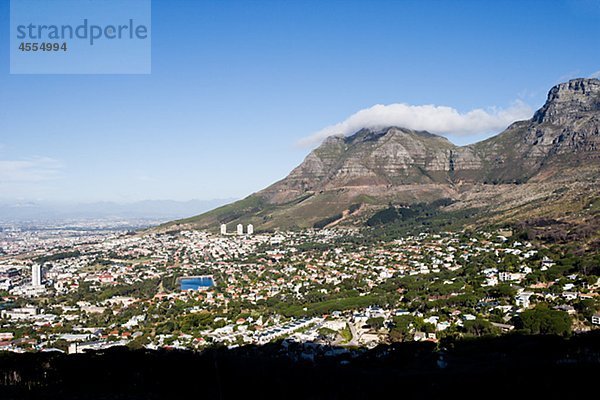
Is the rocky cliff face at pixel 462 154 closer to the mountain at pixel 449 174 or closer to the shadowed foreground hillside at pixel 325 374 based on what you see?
the mountain at pixel 449 174

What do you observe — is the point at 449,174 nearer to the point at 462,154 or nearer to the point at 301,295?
the point at 462,154

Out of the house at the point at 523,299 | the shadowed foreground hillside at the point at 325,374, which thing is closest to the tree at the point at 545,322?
the shadowed foreground hillside at the point at 325,374

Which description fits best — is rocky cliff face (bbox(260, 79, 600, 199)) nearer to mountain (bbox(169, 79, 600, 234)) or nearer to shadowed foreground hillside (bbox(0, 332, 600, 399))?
mountain (bbox(169, 79, 600, 234))

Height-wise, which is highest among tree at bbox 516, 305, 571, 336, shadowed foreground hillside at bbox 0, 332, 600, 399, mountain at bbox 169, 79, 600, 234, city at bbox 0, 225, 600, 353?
mountain at bbox 169, 79, 600, 234

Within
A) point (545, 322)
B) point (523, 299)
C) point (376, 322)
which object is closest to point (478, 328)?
point (545, 322)

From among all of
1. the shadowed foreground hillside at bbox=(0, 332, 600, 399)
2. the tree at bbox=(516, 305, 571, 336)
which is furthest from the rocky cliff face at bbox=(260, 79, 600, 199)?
the shadowed foreground hillside at bbox=(0, 332, 600, 399)

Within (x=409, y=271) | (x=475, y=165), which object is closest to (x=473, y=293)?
(x=409, y=271)
